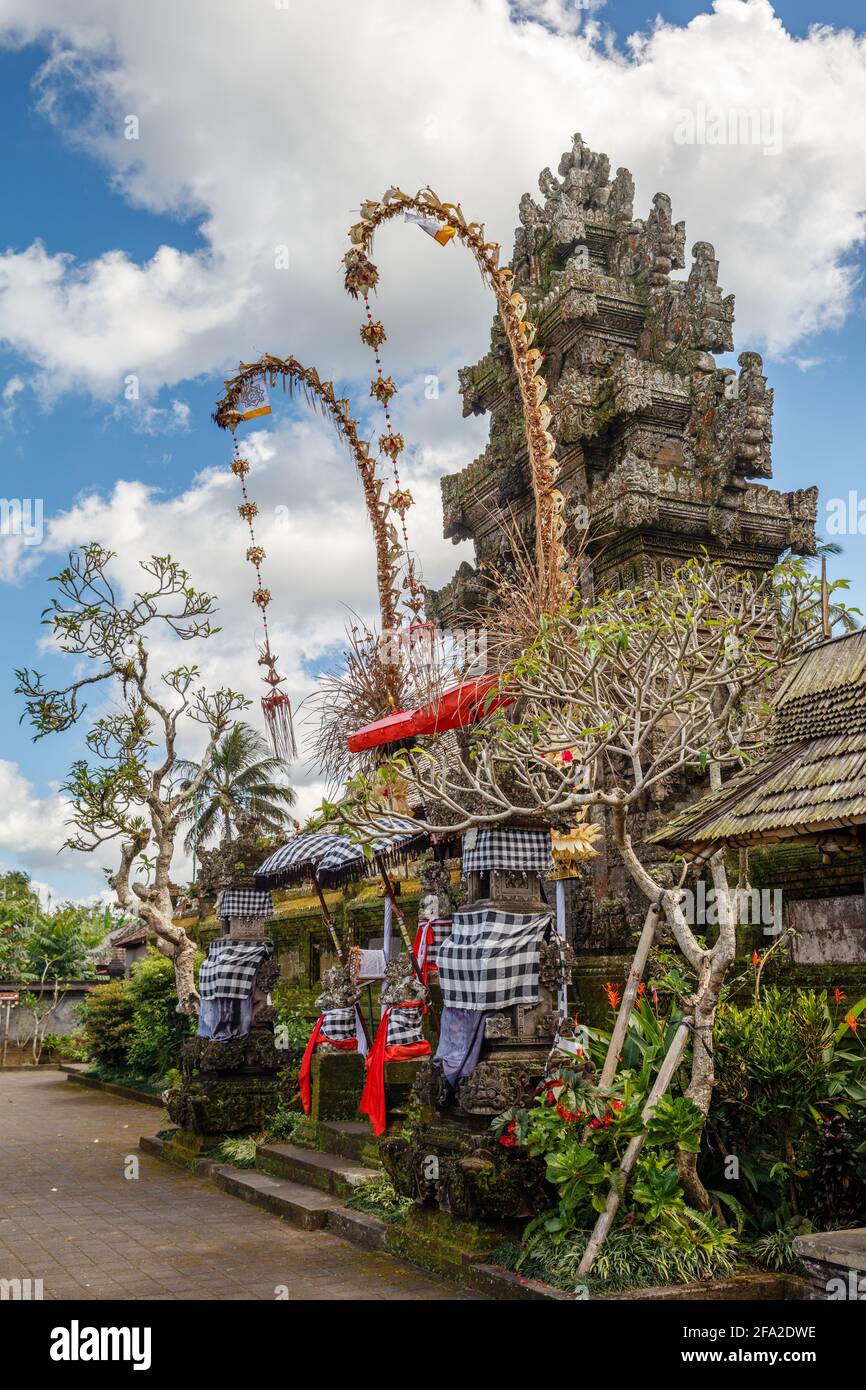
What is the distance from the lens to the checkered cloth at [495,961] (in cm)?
732

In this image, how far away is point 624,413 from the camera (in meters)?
13.7

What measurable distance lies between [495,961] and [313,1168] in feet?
12.0

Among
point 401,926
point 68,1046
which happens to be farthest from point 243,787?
point 401,926

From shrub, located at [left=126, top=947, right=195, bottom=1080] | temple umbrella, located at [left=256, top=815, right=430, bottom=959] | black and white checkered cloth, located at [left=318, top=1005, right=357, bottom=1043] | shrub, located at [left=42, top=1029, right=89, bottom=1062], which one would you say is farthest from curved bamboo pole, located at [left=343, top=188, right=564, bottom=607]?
shrub, located at [left=42, top=1029, right=89, bottom=1062]

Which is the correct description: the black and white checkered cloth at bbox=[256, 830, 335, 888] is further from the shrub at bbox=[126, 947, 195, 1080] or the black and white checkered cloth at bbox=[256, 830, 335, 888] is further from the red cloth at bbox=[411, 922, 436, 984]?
the shrub at bbox=[126, 947, 195, 1080]

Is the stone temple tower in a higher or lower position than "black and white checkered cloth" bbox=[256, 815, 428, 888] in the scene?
higher

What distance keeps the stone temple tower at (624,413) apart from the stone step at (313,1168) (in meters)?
3.69

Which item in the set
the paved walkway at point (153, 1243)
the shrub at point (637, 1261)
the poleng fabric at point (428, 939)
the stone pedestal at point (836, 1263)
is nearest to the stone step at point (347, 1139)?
the paved walkway at point (153, 1243)

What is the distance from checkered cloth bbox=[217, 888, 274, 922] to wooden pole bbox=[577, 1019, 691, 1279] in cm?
690

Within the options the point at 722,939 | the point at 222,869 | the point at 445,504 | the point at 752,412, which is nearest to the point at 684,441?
the point at 752,412

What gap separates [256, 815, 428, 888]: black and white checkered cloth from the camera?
10.5m

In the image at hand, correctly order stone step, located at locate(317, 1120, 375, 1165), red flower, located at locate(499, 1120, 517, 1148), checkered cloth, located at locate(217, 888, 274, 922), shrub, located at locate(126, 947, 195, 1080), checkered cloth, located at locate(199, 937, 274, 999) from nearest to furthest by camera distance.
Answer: red flower, located at locate(499, 1120, 517, 1148), stone step, located at locate(317, 1120, 375, 1165), checkered cloth, located at locate(199, 937, 274, 999), checkered cloth, located at locate(217, 888, 274, 922), shrub, located at locate(126, 947, 195, 1080)

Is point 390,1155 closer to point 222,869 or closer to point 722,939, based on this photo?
point 722,939

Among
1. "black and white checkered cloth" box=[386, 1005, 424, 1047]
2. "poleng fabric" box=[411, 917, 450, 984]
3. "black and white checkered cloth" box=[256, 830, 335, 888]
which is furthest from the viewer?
"black and white checkered cloth" box=[256, 830, 335, 888]
